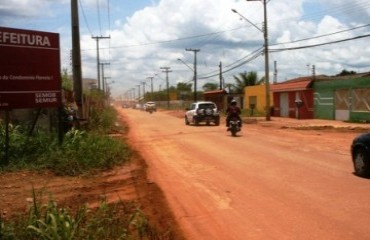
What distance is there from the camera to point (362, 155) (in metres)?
11.2

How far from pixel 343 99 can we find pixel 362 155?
2640cm

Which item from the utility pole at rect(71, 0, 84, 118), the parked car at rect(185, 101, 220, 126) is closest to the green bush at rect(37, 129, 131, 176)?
the utility pole at rect(71, 0, 84, 118)

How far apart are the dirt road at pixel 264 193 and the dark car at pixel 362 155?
0.28m

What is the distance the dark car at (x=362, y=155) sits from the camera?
11000mm

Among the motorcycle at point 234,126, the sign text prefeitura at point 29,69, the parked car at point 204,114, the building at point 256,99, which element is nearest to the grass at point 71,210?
the sign text prefeitura at point 29,69

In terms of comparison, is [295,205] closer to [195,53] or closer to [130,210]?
[130,210]

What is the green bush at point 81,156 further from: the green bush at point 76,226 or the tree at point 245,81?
the tree at point 245,81

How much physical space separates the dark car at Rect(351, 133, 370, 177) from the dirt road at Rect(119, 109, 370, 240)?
278 mm

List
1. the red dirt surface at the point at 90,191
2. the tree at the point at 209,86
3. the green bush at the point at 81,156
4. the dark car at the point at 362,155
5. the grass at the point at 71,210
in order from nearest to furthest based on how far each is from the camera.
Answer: the grass at the point at 71,210, the red dirt surface at the point at 90,191, the dark car at the point at 362,155, the green bush at the point at 81,156, the tree at the point at 209,86

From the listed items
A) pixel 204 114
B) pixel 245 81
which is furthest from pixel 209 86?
pixel 204 114

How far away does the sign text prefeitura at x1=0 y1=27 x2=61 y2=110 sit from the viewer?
12.7 metres

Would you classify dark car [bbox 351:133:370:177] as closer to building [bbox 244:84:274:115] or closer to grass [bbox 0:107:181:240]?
grass [bbox 0:107:181:240]

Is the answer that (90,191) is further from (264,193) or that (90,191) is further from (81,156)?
Result: (264,193)

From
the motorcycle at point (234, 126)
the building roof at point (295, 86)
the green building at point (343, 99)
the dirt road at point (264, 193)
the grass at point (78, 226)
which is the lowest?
the dirt road at point (264, 193)
